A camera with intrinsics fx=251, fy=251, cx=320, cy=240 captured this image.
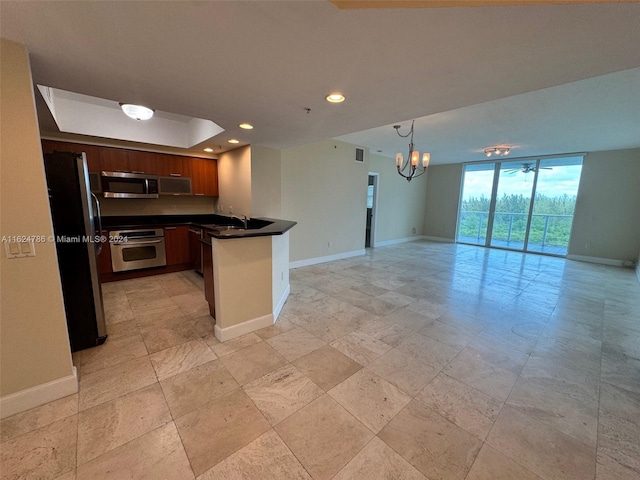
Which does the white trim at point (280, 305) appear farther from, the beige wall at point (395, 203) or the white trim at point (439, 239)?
the white trim at point (439, 239)

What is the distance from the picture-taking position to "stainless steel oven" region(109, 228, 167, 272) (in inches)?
160

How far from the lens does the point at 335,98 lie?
2230 mm

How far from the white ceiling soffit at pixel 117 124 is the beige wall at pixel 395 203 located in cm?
464

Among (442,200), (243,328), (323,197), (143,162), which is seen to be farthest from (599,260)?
(143,162)

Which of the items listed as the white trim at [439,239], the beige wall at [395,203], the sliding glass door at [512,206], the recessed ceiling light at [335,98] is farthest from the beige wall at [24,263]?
the sliding glass door at [512,206]

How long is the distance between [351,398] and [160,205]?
4.92m

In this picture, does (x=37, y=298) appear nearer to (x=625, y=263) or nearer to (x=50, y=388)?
(x=50, y=388)

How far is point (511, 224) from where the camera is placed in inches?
304

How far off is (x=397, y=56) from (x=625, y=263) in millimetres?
8302

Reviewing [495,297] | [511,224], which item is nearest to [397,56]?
[495,297]

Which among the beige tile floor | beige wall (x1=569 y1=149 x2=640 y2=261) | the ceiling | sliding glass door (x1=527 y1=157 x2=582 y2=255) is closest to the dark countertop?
the beige tile floor

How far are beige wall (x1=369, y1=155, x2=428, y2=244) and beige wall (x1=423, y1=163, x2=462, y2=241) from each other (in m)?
0.23

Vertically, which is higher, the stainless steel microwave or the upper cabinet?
the upper cabinet

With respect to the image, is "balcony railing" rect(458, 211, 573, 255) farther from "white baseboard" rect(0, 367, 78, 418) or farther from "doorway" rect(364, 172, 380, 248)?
"white baseboard" rect(0, 367, 78, 418)
